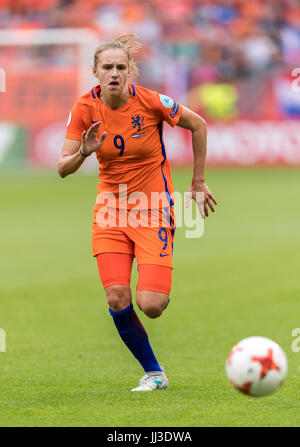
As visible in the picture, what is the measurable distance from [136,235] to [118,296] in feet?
1.49

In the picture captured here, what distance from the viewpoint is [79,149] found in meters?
5.90

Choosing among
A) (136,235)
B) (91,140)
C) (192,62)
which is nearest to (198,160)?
(136,235)

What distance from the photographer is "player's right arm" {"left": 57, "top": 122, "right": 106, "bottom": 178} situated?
568 centimetres

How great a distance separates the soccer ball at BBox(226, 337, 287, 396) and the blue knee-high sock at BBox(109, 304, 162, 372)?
102 centimetres

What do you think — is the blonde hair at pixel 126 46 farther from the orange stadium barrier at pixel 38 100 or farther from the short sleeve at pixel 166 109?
the orange stadium barrier at pixel 38 100

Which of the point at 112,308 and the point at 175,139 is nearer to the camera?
the point at 112,308

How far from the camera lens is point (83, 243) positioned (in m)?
15.1

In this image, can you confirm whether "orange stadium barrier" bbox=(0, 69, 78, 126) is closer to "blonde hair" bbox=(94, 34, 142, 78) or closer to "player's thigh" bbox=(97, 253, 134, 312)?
"blonde hair" bbox=(94, 34, 142, 78)

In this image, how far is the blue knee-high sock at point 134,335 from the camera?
618 cm

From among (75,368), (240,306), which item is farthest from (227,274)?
(75,368)

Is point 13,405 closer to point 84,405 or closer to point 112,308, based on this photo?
point 84,405

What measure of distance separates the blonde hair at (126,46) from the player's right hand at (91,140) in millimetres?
613

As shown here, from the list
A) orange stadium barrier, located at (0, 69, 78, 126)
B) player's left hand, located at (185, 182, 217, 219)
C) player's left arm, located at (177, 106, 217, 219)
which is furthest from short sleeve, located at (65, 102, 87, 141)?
orange stadium barrier, located at (0, 69, 78, 126)

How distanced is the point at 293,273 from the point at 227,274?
0.87 meters
